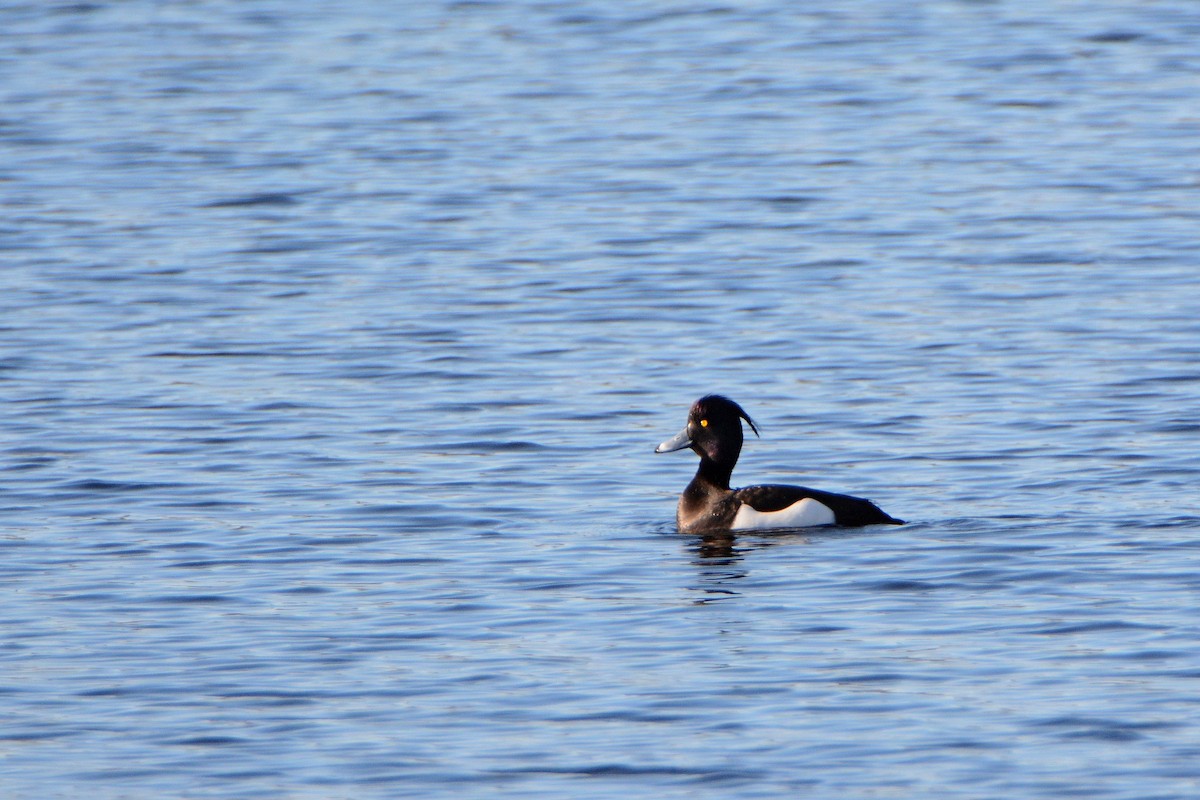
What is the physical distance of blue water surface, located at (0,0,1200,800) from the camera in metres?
9.27

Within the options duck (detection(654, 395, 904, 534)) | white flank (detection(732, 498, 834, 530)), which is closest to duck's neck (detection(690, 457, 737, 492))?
duck (detection(654, 395, 904, 534))

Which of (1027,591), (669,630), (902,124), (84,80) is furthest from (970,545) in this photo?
(84,80)

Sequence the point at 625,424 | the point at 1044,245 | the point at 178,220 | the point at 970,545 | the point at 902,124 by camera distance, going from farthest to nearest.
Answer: the point at 902,124
the point at 178,220
the point at 1044,245
the point at 625,424
the point at 970,545

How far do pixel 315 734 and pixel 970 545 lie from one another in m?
4.34

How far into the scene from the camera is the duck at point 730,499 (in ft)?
41.3

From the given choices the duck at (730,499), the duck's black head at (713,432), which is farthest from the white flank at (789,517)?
the duck's black head at (713,432)

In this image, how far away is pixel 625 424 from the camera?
1582 cm

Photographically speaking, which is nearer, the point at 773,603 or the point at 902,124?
the point at 773,603

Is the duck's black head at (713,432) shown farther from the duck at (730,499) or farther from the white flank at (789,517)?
the white flank at (789,517)

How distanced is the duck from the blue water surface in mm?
144

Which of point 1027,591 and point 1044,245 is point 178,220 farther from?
point 1027,591

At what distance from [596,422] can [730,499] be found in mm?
2898

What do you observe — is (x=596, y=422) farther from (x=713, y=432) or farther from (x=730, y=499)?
(x=730, y=499)

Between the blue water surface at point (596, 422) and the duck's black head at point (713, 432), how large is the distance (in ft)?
1.70
